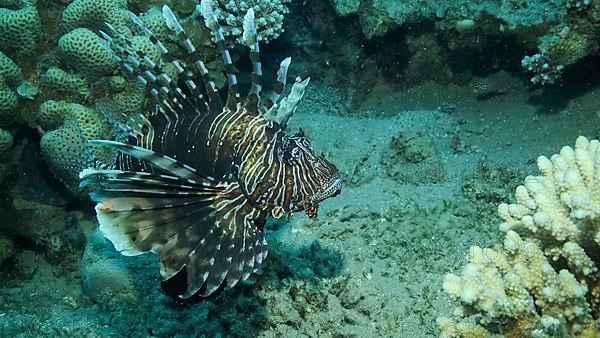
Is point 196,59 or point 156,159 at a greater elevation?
point 196,59

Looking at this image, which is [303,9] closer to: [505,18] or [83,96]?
[505,18]

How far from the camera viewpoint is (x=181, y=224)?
3.15 meters

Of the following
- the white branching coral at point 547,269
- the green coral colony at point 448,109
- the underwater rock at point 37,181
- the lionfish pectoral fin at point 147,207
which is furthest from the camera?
the underwater rock at point 37,181

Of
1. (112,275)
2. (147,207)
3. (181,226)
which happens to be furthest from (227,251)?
(112,275)

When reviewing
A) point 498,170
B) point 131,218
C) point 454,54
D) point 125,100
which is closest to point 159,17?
point 125,100

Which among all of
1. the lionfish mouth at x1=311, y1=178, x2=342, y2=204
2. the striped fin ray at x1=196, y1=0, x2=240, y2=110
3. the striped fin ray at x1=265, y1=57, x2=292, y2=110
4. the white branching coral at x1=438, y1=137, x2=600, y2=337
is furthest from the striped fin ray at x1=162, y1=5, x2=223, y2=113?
the white branching coral at x1=438, y1=137, x2=600, y2=337

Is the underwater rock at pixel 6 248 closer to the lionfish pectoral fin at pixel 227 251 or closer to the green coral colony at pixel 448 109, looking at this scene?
the green coral colony at pixel 448 109

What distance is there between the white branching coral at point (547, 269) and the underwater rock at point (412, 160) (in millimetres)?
2655

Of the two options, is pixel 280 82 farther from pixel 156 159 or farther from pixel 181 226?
pixel 181 226

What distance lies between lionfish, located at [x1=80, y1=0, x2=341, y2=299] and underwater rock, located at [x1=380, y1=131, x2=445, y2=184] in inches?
93.9

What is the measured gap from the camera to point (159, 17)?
571 cm

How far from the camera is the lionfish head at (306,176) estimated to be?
314 centimetres

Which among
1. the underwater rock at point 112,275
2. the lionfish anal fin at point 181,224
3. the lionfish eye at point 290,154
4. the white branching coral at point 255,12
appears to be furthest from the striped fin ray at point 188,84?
the white branching coral at point 255,12

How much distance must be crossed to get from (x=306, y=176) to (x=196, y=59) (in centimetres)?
126
